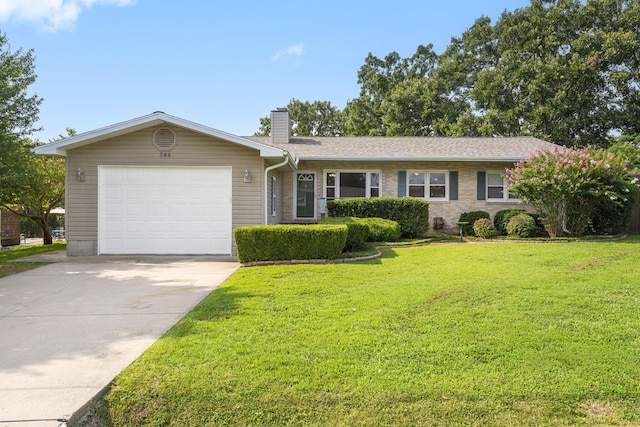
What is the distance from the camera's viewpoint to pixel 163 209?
1019cm

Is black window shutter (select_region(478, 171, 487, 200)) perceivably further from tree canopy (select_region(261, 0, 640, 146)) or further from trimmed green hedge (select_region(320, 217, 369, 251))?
tree canopy (select_region(261, 0, 640, 146))

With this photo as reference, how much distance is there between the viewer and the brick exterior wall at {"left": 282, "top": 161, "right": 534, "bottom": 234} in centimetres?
1448

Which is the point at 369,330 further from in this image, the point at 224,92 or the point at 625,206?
the point at 224,92

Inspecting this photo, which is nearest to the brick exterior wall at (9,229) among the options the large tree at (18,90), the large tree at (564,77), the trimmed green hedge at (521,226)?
the large tree at (18,90)

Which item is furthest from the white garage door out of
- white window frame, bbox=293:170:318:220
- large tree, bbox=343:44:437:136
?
large tree, bbox=343:44:437:136

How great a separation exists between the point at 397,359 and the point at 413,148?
1301 cm

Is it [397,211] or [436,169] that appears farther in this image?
[436,169]

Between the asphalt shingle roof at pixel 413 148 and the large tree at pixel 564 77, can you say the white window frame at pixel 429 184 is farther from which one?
the large tree at pixel 564 77

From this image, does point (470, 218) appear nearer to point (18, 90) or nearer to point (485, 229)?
point (485, 229)

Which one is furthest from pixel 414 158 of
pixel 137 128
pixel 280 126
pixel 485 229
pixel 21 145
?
pixel 21 145

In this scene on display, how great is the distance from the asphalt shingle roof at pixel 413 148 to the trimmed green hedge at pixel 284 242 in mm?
5485

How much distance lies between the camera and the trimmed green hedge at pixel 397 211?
12695 mm

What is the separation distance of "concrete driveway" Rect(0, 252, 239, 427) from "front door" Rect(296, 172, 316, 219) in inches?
250

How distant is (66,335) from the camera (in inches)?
161
